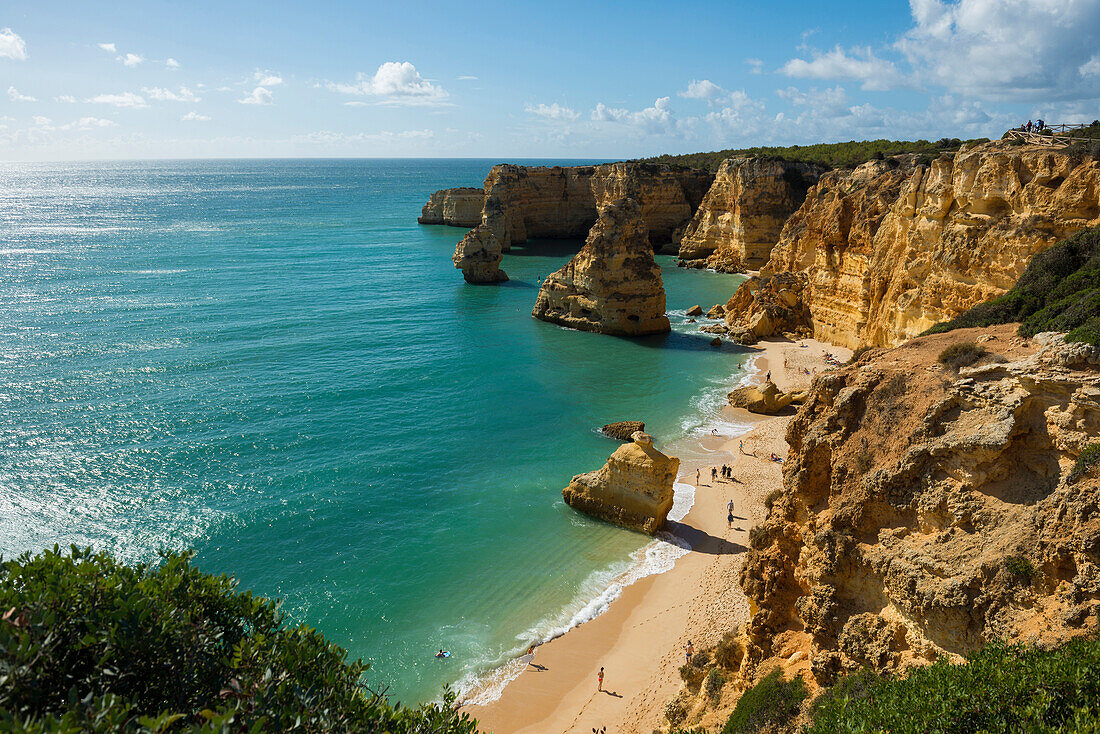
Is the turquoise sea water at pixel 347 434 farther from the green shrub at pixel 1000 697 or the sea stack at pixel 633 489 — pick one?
the green shrub at pixel 1000 697

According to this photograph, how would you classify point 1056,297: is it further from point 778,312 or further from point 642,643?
point 778,312

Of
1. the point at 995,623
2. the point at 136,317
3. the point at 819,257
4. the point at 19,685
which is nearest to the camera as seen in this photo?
the point at 19,685

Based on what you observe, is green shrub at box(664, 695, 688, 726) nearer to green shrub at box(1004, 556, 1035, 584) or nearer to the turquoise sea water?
the turquoise sea water

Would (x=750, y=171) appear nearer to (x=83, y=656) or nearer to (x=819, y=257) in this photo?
(x=819, y=257)

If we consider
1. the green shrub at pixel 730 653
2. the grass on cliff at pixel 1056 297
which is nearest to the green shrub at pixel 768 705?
the green shrub at pixel 730 653

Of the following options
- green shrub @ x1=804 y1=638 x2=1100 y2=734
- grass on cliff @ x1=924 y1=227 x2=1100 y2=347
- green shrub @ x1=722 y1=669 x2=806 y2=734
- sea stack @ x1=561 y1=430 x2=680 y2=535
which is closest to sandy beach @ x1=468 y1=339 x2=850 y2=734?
sea stack @ x1=561 y1=430 x2=680 y2=535

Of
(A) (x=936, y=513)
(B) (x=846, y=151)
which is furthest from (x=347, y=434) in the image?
(B) (x=846, y=151)

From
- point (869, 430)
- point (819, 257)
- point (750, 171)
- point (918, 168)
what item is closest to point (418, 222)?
point (750, 171)

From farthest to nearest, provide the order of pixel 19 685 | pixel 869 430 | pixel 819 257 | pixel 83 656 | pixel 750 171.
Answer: pixel 750 171
pixel 819 257
pixel 869 430
pixel 83 656
pixel 19 685
